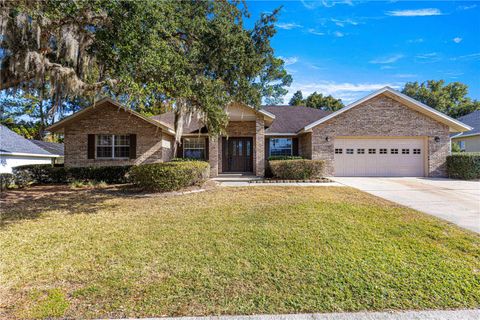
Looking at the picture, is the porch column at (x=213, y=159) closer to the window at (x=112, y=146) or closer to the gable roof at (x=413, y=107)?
the window at (x=112, y=146)

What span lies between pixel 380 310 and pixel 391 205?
17.0ft

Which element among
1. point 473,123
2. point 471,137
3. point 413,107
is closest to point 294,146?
point 413,107

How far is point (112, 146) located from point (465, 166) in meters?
20.4

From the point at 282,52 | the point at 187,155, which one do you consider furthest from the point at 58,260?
the point at 187,155

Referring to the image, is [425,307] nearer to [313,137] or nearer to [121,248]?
[121,248]

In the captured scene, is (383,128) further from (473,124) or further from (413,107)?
(473,124)

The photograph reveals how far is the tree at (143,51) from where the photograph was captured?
6188 millimetres

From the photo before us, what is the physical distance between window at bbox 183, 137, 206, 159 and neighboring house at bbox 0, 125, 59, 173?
391 inches

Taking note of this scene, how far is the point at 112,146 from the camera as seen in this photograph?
1337 centimetres

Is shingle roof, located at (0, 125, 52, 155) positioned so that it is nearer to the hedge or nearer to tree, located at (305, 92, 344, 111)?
the hedge

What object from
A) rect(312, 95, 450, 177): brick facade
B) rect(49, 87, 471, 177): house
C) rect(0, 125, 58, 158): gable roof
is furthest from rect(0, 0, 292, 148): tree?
rect(0, 125, 58, 158): gable roof

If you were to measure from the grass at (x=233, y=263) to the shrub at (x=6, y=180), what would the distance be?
7.55 m

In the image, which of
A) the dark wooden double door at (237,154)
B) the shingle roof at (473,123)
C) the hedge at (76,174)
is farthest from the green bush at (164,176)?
the shingle roof at (473,123)

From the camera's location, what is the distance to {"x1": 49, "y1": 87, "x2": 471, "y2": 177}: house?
13047 mm
